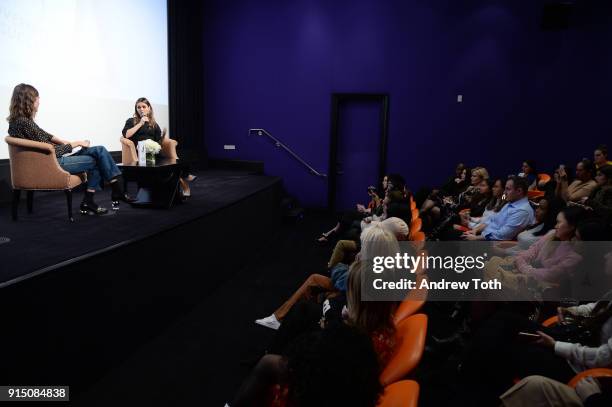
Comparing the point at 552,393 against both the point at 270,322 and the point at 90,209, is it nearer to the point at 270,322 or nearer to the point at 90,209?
the point at 270,322

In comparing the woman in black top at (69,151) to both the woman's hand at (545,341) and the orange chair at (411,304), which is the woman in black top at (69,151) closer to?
the orange chair at (411,304)

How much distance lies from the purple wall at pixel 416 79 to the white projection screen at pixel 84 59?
1607 mm

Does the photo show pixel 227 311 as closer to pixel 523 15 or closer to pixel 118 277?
pixel 118 277

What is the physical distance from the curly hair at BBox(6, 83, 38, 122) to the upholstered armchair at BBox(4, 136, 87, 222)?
0.19 meters

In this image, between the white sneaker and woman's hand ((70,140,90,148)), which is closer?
the white sneaker

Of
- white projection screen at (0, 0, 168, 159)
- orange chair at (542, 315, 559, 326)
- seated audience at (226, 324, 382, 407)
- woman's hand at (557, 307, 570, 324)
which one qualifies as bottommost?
orange chair at (542, 315, 559, 326)

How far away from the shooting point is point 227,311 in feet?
11.4

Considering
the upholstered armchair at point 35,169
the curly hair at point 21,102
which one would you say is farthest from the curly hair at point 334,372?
the curly hair at point 21,102

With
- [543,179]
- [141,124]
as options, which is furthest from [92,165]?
[543,179]

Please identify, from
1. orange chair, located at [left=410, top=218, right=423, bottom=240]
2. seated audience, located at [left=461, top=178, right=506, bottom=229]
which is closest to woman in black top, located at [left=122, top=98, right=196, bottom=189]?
orange chair, located at [left=410, top=218, right=423, bottom=240]

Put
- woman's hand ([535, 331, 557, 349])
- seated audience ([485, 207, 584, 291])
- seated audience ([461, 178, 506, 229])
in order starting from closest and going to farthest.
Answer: woman's hand ([535, 331, 557, 349]), seated audience ([485, 207, 584, 291]), seated audience ([461, 178, 506, 229])

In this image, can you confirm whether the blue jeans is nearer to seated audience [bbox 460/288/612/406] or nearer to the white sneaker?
the white sneaker

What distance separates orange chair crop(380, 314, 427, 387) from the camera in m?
1.34

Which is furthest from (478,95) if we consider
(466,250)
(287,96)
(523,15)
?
(466,250)
